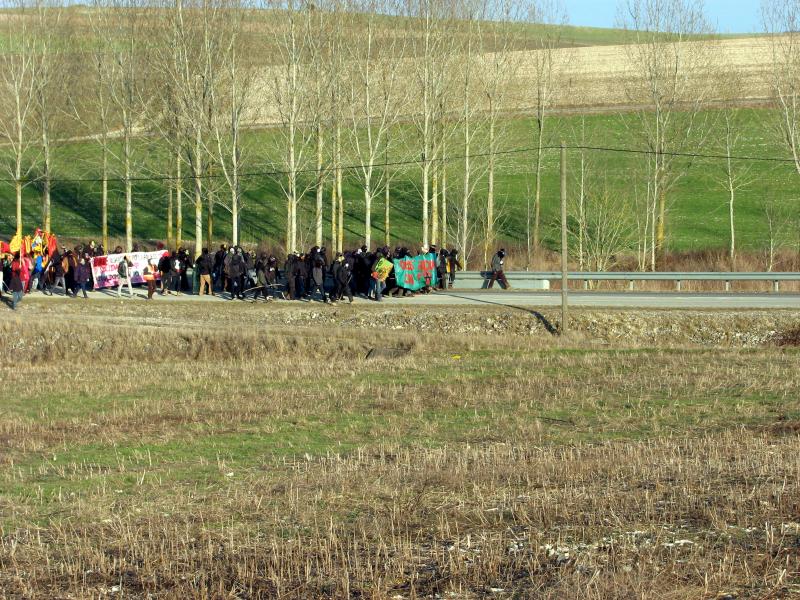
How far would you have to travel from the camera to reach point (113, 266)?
Result: 42625 millimetres

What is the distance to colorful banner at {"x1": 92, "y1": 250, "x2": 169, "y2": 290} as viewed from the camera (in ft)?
139

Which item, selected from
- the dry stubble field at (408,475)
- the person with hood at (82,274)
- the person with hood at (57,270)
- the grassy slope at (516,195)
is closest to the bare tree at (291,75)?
the person with hood at (82,274)

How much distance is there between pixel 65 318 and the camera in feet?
112

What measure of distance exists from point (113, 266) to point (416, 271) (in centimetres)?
1180

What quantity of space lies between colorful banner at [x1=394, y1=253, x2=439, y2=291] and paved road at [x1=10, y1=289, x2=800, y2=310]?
0.52 m

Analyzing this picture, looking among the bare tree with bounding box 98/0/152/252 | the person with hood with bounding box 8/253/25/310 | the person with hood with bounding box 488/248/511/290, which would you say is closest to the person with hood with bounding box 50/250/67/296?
the person with hood with bounding box 8/253/25/310

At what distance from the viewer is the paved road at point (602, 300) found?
113ft

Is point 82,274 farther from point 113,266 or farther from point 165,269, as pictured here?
point 165,269

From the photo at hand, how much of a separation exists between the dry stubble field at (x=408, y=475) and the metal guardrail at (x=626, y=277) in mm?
11659

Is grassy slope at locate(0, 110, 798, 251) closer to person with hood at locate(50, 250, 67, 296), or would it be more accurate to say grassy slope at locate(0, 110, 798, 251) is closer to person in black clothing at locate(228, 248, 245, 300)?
person with hood at locate(50, 250, 67, 296)

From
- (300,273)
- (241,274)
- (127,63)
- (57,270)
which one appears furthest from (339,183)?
(57,270)

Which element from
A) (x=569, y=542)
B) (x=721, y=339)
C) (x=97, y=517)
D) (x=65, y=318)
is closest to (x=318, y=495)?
(x=97, y=517)

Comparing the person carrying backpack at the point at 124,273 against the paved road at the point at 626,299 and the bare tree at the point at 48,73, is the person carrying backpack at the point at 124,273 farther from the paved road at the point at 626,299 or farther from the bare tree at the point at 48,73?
the bare tree at the point at 48,73

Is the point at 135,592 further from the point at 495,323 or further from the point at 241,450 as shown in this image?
the point at 495,323
